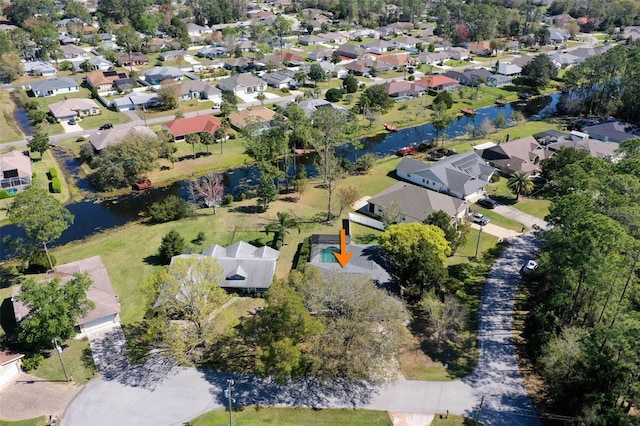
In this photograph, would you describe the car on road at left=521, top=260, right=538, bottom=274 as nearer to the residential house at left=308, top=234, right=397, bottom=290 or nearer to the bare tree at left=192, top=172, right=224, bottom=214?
the residential house at left=308, top=234, right=397, bottom=290

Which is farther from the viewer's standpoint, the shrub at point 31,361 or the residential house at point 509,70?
the residential house at point 509,70

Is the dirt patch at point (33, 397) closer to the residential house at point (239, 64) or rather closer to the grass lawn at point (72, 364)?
the grass lawn at point (72, 364)

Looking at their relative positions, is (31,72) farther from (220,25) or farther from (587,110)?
(587,110)

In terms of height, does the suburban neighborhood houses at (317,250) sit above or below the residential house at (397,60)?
below

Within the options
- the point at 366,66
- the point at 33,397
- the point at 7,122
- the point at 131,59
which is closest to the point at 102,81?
the point at 7,122

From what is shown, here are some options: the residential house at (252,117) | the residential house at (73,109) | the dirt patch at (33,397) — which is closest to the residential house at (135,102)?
the residential house at (73,109)

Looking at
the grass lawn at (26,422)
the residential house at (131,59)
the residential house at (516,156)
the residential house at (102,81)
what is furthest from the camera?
the residential house at (131,59)

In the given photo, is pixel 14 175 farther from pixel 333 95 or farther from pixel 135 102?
pixel 333 95
